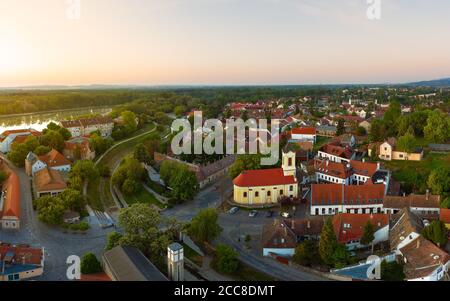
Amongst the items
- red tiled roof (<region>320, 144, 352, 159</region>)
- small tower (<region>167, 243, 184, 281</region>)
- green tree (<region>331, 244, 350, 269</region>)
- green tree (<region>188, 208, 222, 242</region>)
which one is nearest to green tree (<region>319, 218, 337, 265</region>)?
green tree (<region>331, 244, 350, 269</region>)

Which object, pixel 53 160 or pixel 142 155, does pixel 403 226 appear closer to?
pixel 142 155

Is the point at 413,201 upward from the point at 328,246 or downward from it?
upward

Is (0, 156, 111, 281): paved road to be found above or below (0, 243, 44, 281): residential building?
below

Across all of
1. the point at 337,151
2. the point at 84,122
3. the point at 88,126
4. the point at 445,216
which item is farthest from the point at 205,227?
the point at 84,122

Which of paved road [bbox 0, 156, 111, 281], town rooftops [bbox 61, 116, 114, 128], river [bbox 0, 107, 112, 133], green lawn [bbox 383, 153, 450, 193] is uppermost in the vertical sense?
town rooftops [bbox 61, 116, 114, 128]

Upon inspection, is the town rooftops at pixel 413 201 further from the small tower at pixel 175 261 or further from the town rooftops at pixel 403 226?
the small tower at pixel 175 261

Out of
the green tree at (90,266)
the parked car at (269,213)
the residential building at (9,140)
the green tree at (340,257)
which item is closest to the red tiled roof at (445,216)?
the green tree at (340,257)

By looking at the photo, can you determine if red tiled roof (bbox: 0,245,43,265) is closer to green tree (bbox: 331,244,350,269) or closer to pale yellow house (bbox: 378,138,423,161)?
green tree (bbox: 331,244,350,269)

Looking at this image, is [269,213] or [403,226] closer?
[403,226]
